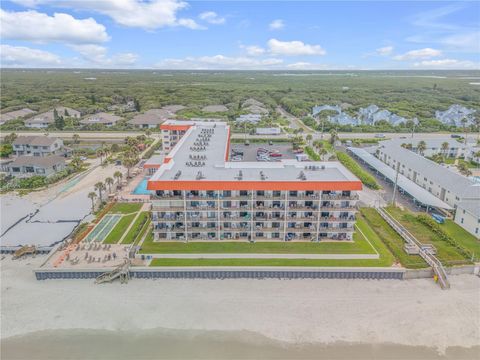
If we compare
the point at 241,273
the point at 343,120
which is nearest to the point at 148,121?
the point at 343,120

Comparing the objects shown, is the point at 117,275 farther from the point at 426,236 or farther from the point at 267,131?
the point at 267,131

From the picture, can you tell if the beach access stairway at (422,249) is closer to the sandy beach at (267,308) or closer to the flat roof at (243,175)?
the sandy beach at (267,308)

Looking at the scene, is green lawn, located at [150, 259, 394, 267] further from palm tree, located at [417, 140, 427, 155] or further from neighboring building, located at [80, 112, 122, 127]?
neighboring building, located at [80, 112, 122, 127]

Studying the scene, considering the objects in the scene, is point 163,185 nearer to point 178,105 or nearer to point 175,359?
point 175,359

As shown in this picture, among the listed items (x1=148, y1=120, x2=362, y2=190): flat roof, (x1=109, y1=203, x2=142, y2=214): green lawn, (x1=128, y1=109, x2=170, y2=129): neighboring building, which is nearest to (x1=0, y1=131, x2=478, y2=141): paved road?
(x1=128, y1=109, x2=170, y2=129): neighboring building

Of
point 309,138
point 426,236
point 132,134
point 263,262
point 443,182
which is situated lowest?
point 263,262

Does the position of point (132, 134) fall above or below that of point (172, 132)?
below

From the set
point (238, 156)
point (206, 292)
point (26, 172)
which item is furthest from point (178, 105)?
point (206, 292)

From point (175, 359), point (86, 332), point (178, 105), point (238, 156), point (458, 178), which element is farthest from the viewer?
point (178, 105)

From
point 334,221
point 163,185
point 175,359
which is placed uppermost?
point 163,185
